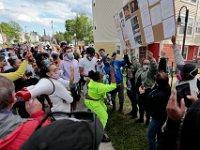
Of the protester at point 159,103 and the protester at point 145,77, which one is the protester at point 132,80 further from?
the protester at point 159,103

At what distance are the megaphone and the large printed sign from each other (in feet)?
6.43

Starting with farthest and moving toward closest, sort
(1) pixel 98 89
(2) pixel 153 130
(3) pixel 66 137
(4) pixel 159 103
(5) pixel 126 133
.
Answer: (5) pixel 126 133 < (1) pixel 98 89 < (2) pixel 153 130 < (4) pixel 159 103 < (3) pixel 66 137

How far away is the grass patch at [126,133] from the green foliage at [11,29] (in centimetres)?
7705

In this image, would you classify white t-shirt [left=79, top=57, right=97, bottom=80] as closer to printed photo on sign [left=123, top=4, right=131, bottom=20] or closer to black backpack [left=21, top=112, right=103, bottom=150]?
printed photo on sign [left=123, top=4, right=131, bottom=20]

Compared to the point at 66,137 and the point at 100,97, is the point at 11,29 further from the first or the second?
the point at 66,137

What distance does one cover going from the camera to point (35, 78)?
455 centimetres

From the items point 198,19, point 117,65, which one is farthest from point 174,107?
point 198,19

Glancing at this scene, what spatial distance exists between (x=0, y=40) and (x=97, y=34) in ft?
99.7

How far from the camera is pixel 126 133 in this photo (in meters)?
4.47

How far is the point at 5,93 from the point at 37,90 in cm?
74

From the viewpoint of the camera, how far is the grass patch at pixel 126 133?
3973mm

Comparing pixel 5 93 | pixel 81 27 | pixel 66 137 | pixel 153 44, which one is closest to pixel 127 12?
pixel 5 93

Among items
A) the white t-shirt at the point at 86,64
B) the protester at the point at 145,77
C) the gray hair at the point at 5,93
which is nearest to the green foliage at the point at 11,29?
the white t-shirt at the point at 86,64

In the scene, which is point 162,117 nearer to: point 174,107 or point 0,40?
point 174,107
